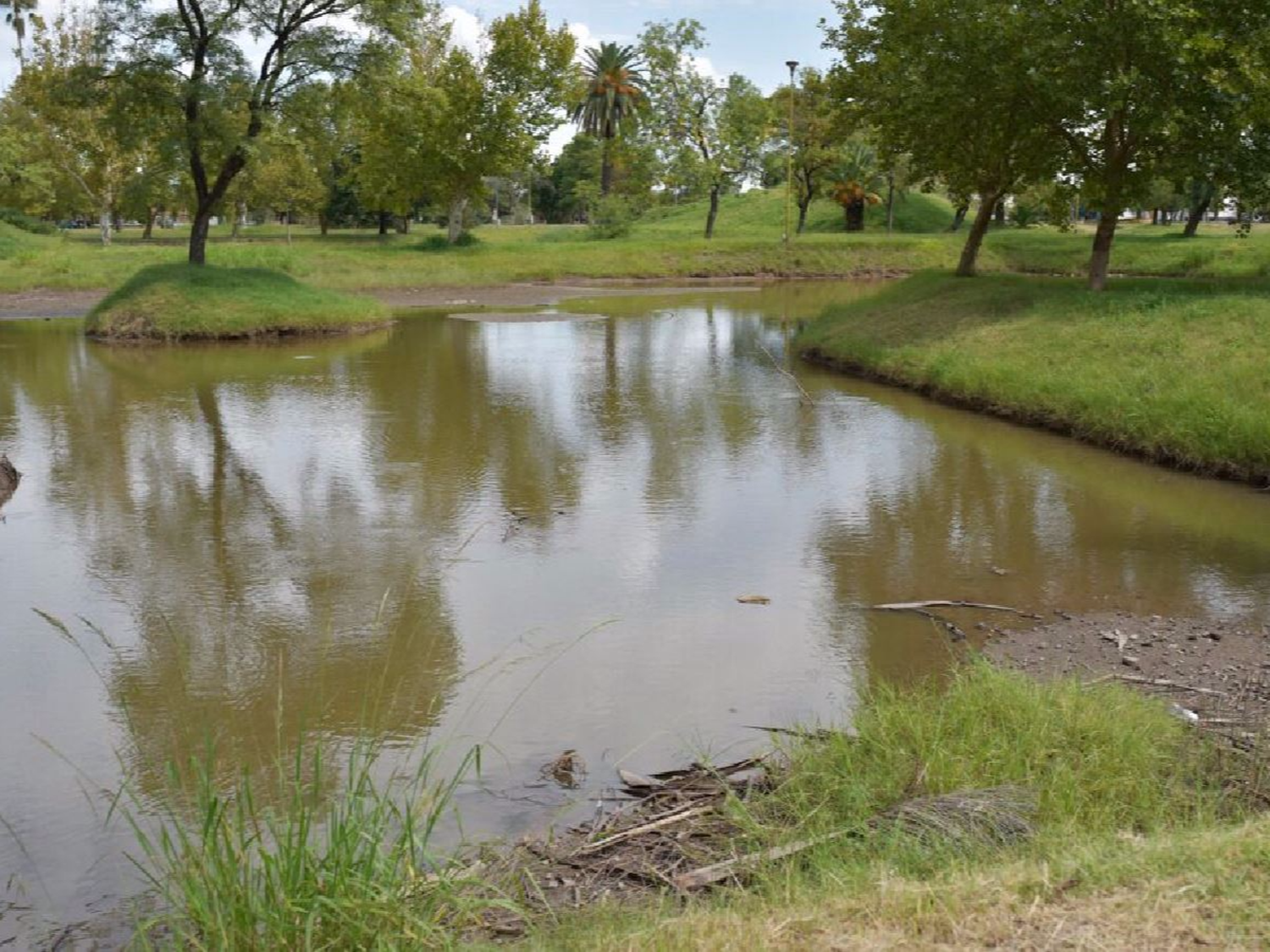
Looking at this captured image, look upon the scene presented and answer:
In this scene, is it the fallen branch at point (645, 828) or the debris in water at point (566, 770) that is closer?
the fallen branch at point (645, 828)

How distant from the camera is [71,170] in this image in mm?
48344

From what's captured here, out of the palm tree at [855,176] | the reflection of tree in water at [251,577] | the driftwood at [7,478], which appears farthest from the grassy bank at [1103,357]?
the palm tree at [855,176]

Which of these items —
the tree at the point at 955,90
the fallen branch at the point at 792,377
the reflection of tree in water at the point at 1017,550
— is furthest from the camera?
the tree at the point at 955,90

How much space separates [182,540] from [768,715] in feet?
20.0

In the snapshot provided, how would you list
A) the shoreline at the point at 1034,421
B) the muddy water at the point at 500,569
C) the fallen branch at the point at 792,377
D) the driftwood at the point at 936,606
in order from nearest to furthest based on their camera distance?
the muddy water at the point at 500,569, the driftwood at the point at 936,606, the shoreline at the point at 1034,421, the fallen branch at the point at 792,377

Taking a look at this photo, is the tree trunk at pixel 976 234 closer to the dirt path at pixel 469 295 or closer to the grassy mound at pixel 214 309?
the grassy mound at pixel 214 309

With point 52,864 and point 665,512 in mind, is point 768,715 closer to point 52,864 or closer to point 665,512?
point 52,864

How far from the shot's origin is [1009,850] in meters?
4.30

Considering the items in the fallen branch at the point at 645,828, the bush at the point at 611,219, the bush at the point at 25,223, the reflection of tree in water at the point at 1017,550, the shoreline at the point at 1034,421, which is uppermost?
the bush at the point at 611,219

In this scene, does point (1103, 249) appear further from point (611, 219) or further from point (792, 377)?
point (611, 219)

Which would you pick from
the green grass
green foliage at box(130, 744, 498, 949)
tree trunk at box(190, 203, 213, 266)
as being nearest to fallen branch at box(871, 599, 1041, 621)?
green foliage at box(130, 744, 498, 949)

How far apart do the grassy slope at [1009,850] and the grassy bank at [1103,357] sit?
316 inches

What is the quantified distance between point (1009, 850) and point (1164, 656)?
3686 millimetres

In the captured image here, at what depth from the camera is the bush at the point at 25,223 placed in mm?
49419
